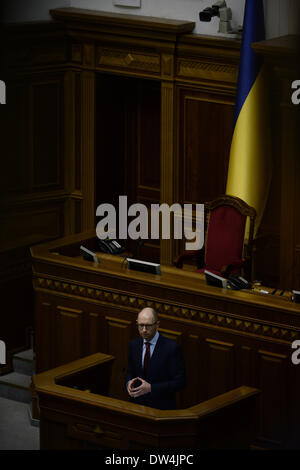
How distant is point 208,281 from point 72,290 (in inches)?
42.7

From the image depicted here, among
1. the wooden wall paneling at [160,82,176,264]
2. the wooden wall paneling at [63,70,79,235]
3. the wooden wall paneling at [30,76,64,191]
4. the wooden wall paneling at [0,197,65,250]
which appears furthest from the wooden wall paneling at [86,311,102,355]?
the wooden wall paneling at [63,70,79,235]

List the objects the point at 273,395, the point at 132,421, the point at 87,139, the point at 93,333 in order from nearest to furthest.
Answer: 1. the point at 132,421
2. the point at 273,395
3. the point at 93,333
4. the point at 87,139

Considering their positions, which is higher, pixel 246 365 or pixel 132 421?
pixel 132 421

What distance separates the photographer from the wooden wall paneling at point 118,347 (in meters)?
7.97

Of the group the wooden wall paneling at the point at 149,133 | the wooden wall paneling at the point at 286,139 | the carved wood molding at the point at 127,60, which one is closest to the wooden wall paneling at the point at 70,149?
the carved wood molding at the point at 127,60

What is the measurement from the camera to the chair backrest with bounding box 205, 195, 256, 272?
9211 mm

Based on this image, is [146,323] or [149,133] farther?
[149,133]

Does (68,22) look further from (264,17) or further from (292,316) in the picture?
(292,316)

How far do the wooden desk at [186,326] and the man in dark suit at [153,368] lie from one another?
0.63 metres

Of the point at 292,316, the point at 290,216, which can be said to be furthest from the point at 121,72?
the point at 292,316

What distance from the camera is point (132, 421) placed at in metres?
6.38

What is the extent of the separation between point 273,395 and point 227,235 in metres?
2.13

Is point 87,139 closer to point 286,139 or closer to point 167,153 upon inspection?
point 167,153

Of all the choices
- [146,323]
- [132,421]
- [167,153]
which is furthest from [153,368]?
[167,153]
